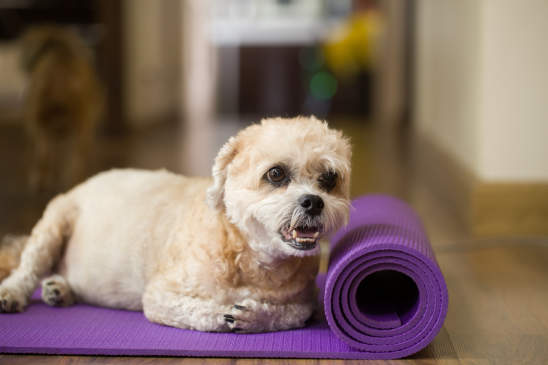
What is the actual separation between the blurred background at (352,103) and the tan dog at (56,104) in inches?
0.4

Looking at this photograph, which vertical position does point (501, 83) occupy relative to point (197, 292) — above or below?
above

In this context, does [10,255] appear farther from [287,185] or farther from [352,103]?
[352,103]

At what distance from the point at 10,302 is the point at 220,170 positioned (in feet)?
2.56

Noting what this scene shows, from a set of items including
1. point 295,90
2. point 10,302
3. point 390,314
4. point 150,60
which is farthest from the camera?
point 295,90

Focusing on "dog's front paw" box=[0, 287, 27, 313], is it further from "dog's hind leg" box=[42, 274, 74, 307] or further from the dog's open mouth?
the dog's open mouth

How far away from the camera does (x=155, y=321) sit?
202 cm

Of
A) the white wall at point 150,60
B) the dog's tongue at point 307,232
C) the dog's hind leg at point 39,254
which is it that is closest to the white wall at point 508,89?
the dog's tongue at point 307,232

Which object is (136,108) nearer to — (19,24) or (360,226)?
(19,24)

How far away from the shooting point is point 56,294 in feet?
7.21

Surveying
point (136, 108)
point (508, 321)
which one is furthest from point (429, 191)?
point (136, 108)

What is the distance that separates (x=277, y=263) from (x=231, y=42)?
10056 mm

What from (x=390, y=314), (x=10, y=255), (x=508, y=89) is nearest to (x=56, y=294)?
(x=10, y=255)

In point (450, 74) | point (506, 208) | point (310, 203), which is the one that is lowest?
point (506, 208)

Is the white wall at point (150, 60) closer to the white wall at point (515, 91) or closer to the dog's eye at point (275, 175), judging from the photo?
the white wall at point (515, 91)
